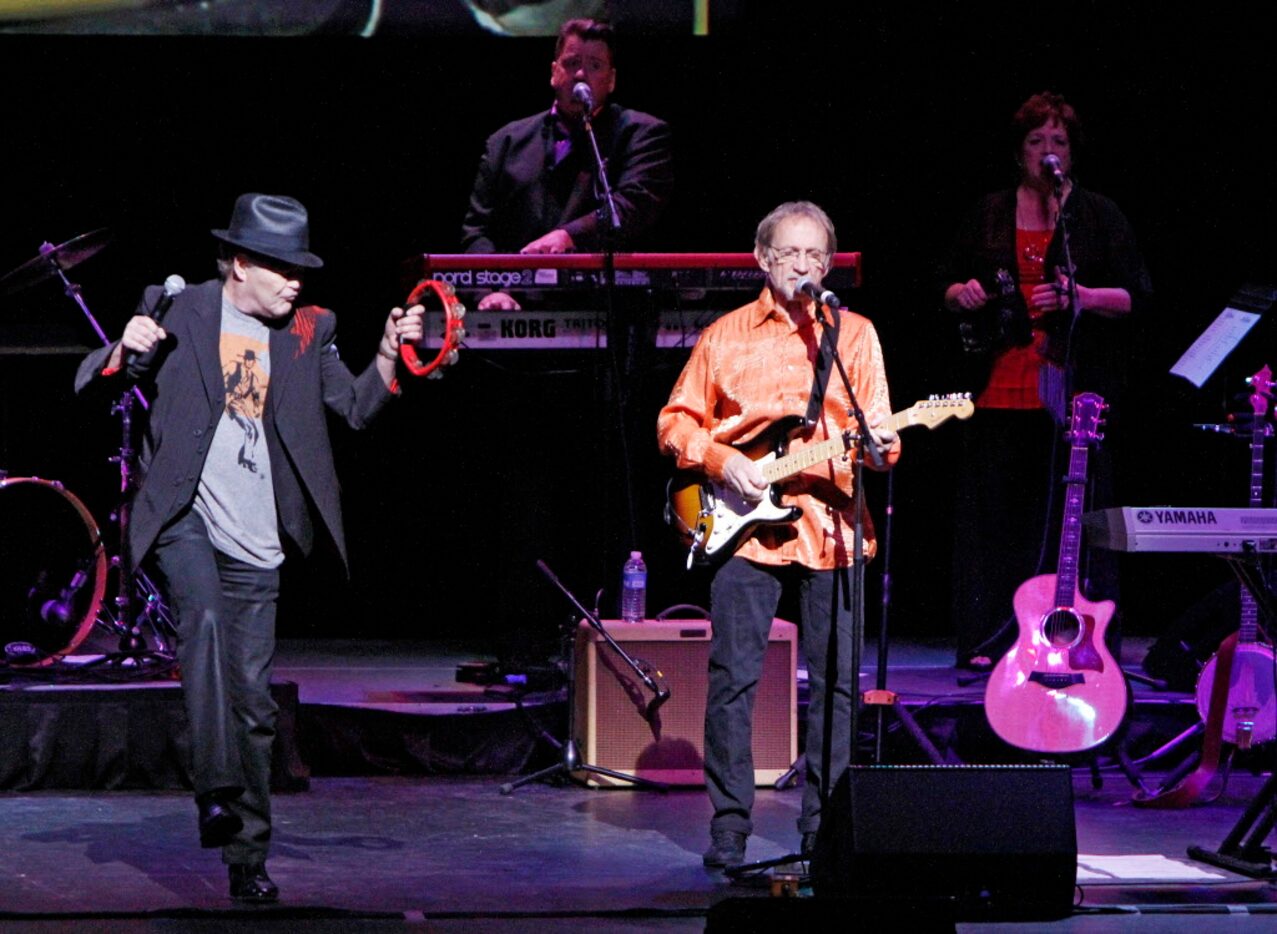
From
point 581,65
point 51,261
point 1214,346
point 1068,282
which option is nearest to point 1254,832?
point 1214,346

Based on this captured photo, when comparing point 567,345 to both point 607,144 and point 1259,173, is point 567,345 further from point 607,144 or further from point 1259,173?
point 1259,173

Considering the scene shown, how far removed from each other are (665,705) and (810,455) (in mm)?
1847

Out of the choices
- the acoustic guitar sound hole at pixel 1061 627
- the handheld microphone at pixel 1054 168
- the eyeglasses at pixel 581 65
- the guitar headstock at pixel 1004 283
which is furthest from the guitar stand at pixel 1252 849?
the eyeglasses at pixel 581 65

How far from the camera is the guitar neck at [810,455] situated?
5359 mm

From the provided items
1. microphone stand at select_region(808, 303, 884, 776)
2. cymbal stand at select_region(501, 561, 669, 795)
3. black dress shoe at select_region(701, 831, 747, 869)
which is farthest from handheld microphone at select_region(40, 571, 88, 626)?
microphone stand at select_region(808, 303, 884, 776)

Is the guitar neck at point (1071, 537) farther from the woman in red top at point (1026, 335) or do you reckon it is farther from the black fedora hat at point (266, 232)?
the black fedora hat at point (266, 232)

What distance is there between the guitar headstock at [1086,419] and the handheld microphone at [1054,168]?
836mm

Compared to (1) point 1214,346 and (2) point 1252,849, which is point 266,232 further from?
(1) point 1214,346

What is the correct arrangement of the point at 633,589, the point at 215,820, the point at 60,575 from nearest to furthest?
the point at 215,820 < the point at 633,589 < the point at 60,575

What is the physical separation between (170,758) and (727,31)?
4.25m

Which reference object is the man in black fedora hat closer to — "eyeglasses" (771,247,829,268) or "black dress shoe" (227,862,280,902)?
"black dress shoe" (227,862,280,902)

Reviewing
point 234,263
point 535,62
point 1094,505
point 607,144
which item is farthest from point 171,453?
point 535,62

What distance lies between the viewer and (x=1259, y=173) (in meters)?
8.93

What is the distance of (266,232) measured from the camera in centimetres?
524
